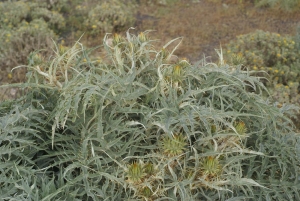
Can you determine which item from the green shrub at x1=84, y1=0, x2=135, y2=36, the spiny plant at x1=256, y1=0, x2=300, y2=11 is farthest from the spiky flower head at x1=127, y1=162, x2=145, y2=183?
the spiny plant at x1=256, y1=0, x2=300, y2=11

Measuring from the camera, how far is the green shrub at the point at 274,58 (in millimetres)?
4285

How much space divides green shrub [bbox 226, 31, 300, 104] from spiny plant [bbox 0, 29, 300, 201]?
7.96ft

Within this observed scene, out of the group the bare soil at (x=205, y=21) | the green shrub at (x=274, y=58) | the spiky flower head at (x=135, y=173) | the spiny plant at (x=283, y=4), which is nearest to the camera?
the spiky flower head at (x=135, y=173)

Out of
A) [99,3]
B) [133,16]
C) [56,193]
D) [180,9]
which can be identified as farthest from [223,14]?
[56,193]

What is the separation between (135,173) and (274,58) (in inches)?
139

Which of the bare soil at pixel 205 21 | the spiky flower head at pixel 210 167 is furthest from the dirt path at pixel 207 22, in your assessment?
the spiky flower head at pixel 210 167

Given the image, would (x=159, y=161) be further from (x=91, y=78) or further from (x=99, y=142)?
(x=91, y=78)

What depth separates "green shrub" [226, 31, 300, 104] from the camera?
429 cm

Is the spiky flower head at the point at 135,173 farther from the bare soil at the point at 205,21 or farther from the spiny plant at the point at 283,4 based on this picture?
the spiny plant at the point at 283,4

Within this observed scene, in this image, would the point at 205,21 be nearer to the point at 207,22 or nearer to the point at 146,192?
the point at 207,22

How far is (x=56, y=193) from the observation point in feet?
4.97

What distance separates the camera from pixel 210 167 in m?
1.58

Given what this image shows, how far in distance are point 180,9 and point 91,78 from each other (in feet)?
18.0

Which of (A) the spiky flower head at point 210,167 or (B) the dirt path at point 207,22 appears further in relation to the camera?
(B) the dirt path at point 207,22
